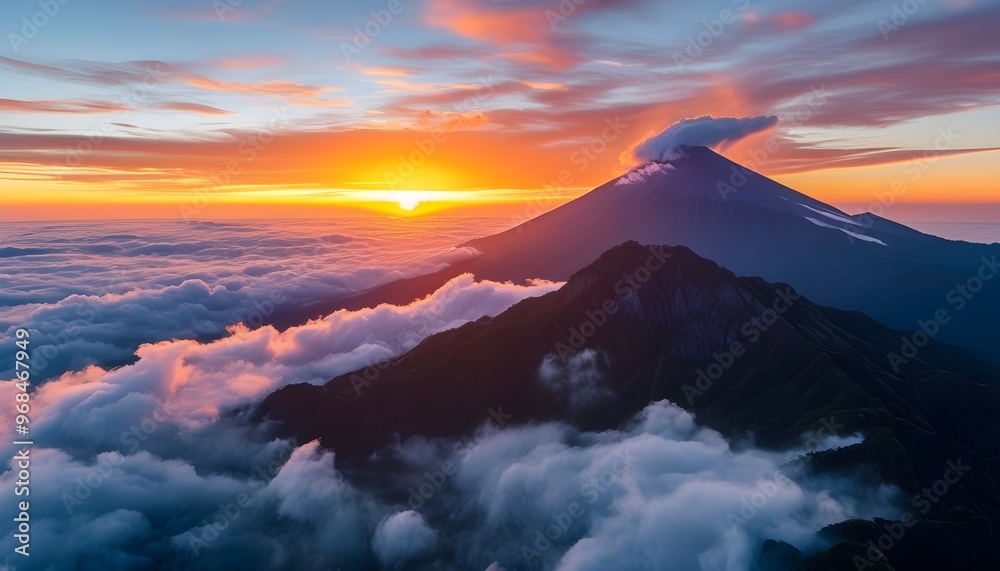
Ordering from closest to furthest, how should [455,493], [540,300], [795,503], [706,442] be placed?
[795,503] < [706,442] < [455,493] < [540,300]

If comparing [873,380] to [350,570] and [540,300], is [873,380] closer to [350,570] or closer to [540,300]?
[540,300]

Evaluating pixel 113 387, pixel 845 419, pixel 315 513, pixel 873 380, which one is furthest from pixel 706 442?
pixel 113 387

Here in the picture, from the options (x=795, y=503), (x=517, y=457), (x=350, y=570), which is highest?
(x=795, y=503)

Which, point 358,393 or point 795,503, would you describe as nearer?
point 795,503

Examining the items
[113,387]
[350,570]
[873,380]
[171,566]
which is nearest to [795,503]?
[873,380]

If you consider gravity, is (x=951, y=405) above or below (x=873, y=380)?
below

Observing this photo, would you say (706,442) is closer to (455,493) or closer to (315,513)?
(455,493)

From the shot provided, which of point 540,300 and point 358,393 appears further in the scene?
point 540,300

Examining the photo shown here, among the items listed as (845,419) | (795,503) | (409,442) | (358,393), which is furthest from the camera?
(358,393)

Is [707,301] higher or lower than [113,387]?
higher
